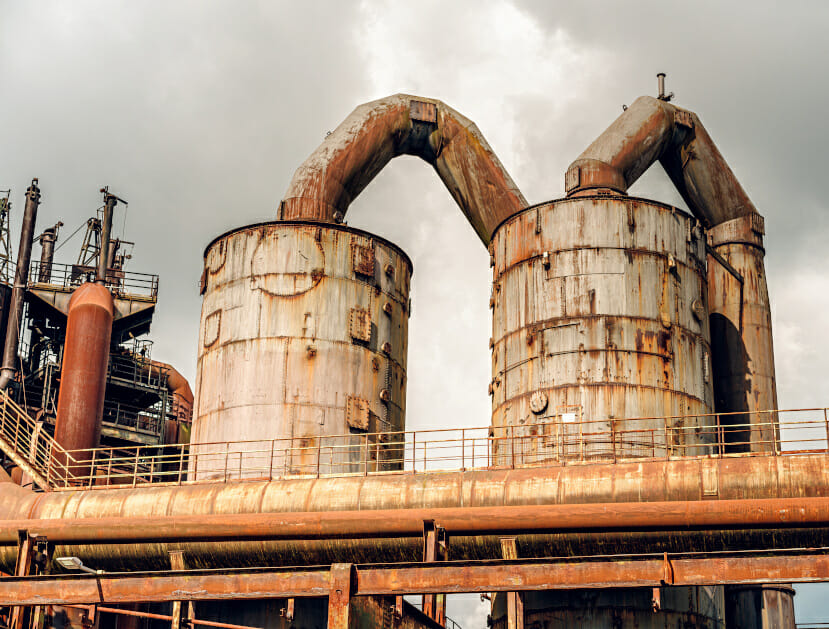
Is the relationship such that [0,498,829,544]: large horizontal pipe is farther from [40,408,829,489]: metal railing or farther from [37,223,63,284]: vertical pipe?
[37,223,63,284]: vertical pipe

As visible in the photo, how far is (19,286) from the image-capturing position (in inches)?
1608

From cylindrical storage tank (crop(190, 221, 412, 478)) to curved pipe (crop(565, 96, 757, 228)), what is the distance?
693cm

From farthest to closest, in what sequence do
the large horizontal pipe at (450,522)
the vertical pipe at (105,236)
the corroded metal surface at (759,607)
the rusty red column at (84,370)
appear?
the vertical pipe at (105,236), the rusty red column at (84,370), the corroded metal surface at (759,607), the large horizontal pipe at (450,522)

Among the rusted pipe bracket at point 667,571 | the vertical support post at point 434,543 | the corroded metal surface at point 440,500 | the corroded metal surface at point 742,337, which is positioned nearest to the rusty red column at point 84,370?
the corroded metal surface at point 440,500

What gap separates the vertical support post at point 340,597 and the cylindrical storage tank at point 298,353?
1264cm

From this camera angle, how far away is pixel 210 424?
32.3 m

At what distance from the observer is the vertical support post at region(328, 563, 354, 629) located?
1741 centimetres

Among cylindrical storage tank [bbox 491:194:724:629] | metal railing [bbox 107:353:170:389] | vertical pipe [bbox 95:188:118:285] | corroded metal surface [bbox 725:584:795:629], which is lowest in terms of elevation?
corroded metal surface [bbox 725:584:795:629]

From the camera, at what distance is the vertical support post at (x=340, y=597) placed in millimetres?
17406

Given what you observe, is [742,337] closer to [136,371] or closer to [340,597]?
[340,597]

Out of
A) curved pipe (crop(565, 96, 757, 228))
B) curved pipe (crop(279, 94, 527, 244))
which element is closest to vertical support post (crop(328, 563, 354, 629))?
curved pipe (crop(279, 94, 527, 244))

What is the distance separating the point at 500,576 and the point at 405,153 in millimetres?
23267

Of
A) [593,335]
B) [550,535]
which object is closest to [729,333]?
[593,335]

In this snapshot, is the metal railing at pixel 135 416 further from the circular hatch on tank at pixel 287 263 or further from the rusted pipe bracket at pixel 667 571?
the rusted pipe bracket at pixel 667 571
